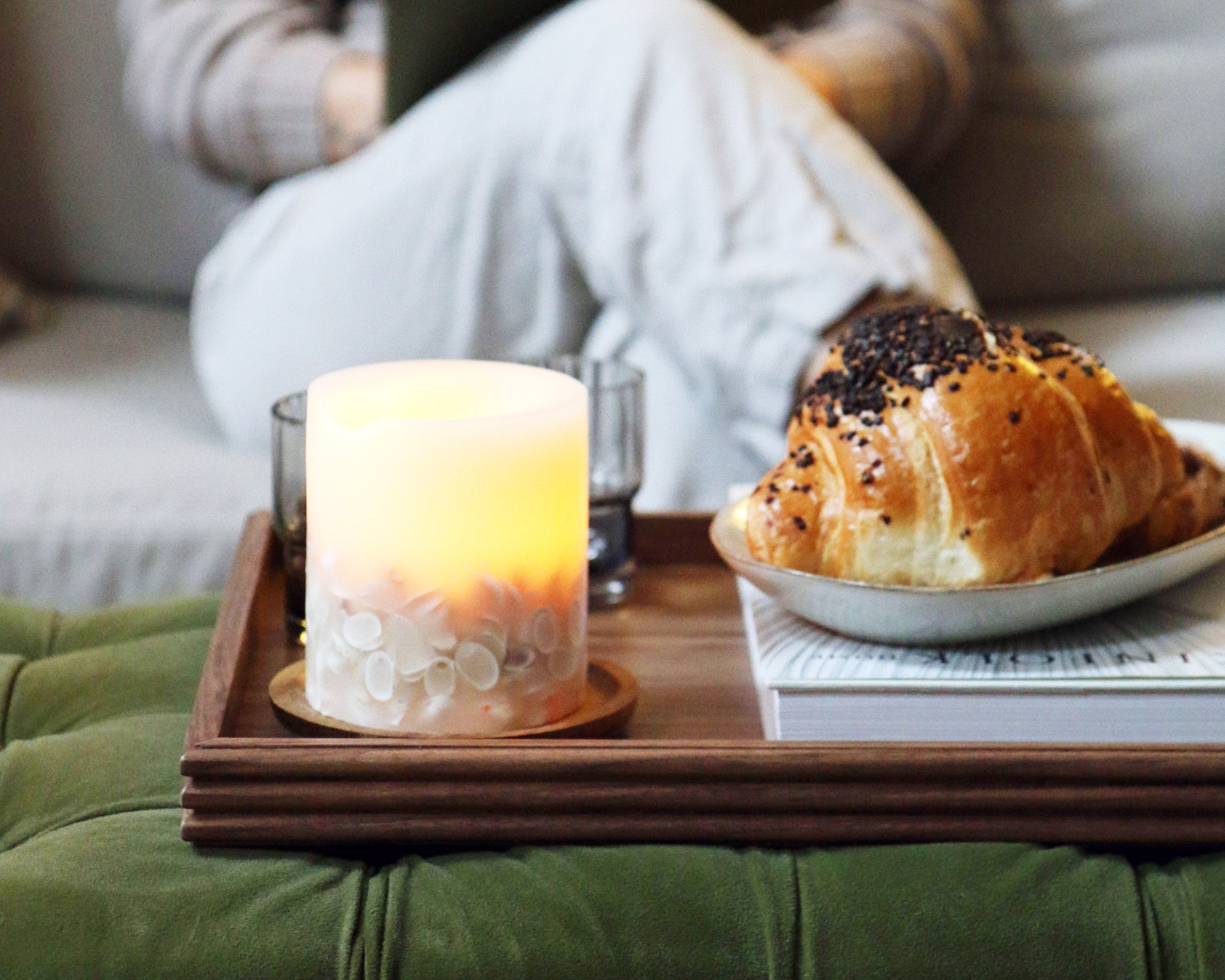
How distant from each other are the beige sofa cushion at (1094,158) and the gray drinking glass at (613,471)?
0.77 m

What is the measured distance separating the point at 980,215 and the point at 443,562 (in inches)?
40.2

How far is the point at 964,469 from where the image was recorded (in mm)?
479

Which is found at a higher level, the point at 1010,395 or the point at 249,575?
the point at 1010,395

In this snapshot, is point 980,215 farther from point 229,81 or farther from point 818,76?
point 229,81

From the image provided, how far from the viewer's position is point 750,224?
90cm

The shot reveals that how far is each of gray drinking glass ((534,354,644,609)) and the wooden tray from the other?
→ 0.74 feet

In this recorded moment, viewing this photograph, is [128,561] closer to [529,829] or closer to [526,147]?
[526,147]

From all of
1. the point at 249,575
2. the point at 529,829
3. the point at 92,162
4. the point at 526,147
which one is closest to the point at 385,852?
the point at 529,829

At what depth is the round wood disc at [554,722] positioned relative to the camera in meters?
0.45

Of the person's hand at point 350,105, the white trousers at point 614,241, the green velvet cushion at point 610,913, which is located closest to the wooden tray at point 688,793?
the green velvet cushion at point 610,913

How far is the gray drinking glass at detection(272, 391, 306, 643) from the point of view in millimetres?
583

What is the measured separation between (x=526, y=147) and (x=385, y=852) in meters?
0.66

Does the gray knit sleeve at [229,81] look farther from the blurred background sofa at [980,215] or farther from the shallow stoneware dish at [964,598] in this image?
the shallow stoneware dish at [964,598]

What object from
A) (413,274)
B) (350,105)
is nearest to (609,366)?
(413,274)
